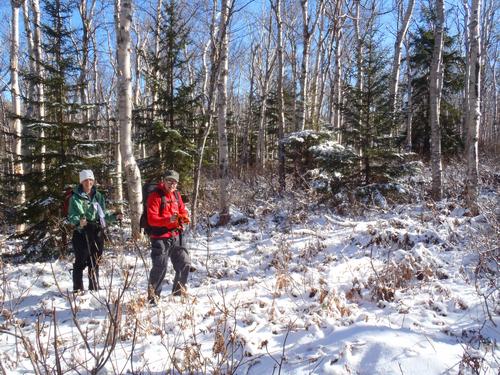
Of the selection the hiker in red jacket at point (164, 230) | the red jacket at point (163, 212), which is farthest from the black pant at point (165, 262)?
the red jacket at point (163, 212)

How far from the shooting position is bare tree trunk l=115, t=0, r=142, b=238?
6.21 metres

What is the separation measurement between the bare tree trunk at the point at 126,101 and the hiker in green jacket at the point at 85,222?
1.66 metres

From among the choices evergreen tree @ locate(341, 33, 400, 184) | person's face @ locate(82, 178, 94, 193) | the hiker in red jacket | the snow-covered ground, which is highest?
evergreen tree @ locate(341, 33, 400, 184)

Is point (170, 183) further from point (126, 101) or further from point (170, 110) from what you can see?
point (170, 110)

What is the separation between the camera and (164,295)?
4.64m

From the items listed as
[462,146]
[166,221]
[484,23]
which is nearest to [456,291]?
[166,221]

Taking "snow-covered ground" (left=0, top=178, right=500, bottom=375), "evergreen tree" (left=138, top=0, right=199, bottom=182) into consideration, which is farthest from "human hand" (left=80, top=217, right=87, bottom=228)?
"evergreen tree" (left=138, top=0, right=199, bottom=182)

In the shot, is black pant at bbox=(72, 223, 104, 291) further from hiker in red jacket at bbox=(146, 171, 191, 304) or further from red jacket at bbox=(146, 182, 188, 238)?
red jacket at bbox=(146, 182, 188, 238)

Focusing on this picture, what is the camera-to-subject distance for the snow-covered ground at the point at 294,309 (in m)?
2.71

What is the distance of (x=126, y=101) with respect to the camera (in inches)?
250

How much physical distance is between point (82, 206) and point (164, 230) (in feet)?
4.21

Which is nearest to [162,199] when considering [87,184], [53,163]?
[87,184]

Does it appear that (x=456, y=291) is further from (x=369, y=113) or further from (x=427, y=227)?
(x=369, y=113)

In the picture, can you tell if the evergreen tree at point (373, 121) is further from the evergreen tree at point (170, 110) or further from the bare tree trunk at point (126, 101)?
the bare tree trunk at point (126, 101)
